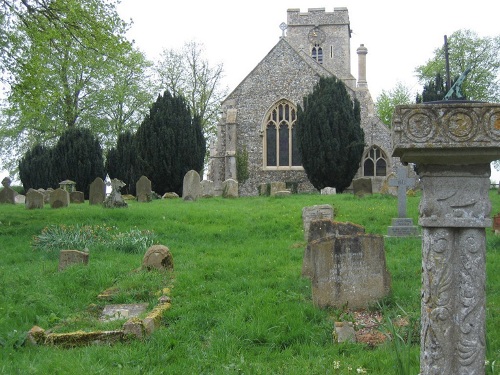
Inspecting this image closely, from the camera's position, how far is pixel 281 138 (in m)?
29.5

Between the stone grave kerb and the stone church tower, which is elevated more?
the stone church tower

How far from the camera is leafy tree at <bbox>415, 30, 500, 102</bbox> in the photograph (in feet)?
119

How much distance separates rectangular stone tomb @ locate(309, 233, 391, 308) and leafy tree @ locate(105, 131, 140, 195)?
74.4 ft

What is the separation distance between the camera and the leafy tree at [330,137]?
25.2 metres

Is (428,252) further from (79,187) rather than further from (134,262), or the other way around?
(79,187)

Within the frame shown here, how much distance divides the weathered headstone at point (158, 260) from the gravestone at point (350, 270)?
268 cm

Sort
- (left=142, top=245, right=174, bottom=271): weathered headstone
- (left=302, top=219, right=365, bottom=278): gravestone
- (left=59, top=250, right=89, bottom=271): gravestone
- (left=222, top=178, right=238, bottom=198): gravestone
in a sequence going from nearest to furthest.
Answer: (left=142, top=245, right=174, bottom=271): weathered headstone → (left=302, top=219, right=365, bottom=278): gravestone → (left=59, top=250, right=89, bottom=271): gravestone → (left=222, top=178, right=238, bottom=198): gravestone

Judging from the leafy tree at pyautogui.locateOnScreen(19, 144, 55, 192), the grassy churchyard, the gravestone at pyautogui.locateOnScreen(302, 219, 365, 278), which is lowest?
the grassy churchyard

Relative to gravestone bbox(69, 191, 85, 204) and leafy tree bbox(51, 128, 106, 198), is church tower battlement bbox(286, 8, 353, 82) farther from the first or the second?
gravestone bbox(69, 191, 85, 204)

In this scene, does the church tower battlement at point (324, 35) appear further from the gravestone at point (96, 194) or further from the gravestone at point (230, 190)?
the gravestone at point (96, 194)

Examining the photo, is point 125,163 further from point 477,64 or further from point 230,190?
point 477,64

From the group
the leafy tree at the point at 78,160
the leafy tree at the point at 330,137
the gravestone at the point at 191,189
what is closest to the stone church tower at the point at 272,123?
the leafy tree at the point at 330,137

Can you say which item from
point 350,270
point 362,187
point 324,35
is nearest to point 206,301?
point 350,270

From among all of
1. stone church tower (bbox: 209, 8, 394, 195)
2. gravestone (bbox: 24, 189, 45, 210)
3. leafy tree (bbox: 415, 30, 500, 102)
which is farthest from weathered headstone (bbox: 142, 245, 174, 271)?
leafy tree (bbox: 415, 30, 500, 102)
